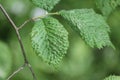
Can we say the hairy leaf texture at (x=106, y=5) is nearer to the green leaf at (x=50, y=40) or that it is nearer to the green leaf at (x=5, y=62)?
the green leaf at (x=50, y=40)

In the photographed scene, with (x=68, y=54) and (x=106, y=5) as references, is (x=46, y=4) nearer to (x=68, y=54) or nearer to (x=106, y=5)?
(x=106, y=5)

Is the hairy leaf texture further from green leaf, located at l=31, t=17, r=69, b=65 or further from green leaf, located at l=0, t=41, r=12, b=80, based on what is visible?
green leaf, located at l=0, t=41, r=12, b=80

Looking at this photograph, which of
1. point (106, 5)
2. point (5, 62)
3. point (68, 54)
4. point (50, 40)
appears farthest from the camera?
point (68, 54)

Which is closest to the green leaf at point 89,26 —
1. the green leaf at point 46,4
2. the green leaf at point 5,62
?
the green leaf at point 46,4

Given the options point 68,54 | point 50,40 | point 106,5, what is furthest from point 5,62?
point 50,40

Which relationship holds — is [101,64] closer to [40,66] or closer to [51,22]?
[40,66]

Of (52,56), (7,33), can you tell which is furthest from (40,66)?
(52,56)

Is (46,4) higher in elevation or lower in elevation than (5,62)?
higher
